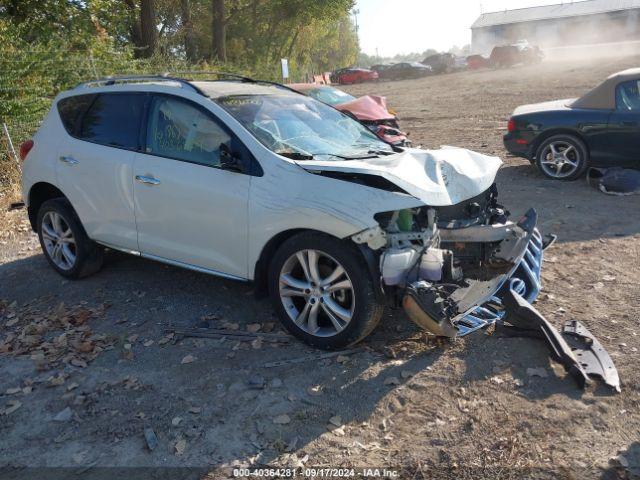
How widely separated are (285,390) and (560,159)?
6.78 m

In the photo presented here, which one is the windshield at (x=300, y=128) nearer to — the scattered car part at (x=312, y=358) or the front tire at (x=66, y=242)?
the scattered car part at (x=312, y=358)

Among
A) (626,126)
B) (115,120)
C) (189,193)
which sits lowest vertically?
(189,193)

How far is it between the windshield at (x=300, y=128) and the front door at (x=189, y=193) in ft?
0.84

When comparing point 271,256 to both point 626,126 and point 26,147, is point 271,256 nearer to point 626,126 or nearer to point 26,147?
point 26,147

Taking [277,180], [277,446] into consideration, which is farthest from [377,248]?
[277,446]

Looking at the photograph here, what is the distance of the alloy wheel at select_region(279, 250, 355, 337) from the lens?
380 cm

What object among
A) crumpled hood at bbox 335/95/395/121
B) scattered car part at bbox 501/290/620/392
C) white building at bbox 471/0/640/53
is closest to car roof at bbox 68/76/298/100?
scattered car part at bbox 501/290/620/392

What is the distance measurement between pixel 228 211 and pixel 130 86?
1699 millimetres

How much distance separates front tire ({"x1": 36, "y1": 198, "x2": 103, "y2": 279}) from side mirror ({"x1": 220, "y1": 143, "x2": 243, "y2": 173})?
1.99 metres

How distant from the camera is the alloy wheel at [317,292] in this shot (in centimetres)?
380

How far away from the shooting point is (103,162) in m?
4.83

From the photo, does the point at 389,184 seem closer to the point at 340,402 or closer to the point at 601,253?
the point at 340,402

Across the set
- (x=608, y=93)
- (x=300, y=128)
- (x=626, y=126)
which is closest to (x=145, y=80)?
(x=300, y=128)

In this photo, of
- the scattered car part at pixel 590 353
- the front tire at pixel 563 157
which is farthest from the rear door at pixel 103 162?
the front tire at pixel 563 157
